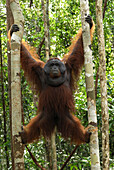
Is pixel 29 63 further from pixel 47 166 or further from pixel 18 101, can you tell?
pixel 47 166

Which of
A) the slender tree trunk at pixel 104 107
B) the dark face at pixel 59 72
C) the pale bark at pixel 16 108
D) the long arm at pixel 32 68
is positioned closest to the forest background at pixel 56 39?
the slender tree trunk at pixel 104 107

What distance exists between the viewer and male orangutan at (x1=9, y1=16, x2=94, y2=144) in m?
3.57

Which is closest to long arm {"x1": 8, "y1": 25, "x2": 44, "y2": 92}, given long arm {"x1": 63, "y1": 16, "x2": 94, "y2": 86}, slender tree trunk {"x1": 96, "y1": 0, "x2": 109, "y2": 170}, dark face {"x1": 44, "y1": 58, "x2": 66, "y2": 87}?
dark face {"x1": 44, "y1": 58, "x2": 66, "y2": 87}

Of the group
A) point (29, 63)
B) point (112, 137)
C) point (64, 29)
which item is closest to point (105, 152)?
point (29, 63)

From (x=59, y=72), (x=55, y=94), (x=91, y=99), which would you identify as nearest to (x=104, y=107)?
(x=55, y=94)

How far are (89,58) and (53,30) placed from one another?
3847 mm

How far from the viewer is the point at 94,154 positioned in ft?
8.66

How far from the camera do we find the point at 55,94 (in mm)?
3654

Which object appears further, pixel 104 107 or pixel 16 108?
pixel 104 107

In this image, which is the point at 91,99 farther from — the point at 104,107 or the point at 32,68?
the point at 32,68

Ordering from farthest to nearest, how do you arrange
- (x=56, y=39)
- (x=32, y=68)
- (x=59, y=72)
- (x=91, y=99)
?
(x=56, y=39) < (x=32, y=68) < (x=59, y=72) < (x=91, y=99)

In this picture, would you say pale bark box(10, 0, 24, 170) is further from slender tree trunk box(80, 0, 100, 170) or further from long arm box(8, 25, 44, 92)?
long arm box(8, 25, 44, 92)

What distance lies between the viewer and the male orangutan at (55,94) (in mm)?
3568

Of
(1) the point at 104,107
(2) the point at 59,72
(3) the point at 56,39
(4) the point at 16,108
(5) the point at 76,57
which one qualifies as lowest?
(1) the point at 104,107
